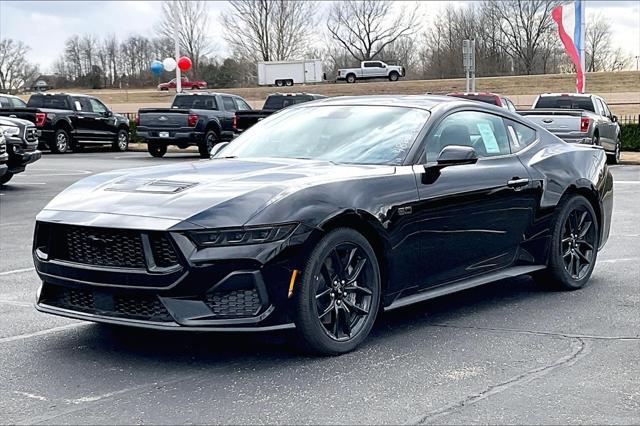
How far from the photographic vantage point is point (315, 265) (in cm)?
503

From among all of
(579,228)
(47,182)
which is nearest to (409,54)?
(47,182)

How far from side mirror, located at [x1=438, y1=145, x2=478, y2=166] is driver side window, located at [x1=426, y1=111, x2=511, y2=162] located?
0.45ft

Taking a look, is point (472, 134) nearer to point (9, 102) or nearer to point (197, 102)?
point (197, 102)

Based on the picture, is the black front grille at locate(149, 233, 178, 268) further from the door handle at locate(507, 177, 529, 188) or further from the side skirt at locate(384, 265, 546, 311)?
the door handle at locate(507, 177, 529, 188)

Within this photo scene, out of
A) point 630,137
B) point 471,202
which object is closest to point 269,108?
point 630,137

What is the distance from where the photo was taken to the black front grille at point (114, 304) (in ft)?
15.9

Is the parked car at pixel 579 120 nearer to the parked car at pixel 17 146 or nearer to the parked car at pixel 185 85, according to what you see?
the parked car at pixel 17 146

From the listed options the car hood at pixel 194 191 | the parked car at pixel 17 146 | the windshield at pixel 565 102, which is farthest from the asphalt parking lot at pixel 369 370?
the windshield at pixel 565 102

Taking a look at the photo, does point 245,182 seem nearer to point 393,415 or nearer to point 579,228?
point 393,415

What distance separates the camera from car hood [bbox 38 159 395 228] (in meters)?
4.85

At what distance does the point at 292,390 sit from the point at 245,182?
1.28 metres

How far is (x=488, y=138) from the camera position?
6.77m

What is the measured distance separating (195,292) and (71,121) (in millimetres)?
25015

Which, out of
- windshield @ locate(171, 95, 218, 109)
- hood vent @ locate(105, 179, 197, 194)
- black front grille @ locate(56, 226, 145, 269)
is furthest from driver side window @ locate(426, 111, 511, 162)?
windshield @ locate(171, 95, 218, 109)
